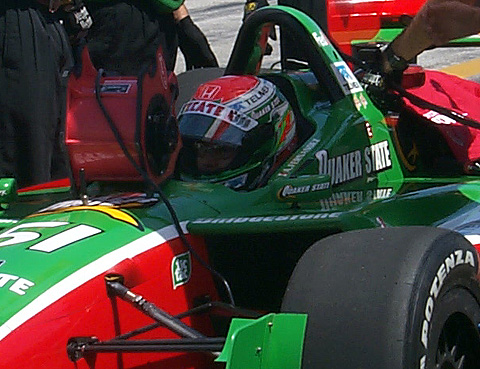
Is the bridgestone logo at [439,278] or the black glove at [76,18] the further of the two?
the black glove at [76,18]

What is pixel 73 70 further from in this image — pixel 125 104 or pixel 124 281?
pixel 124 281

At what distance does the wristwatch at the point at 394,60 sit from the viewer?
13.8 feet

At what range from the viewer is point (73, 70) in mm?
3605

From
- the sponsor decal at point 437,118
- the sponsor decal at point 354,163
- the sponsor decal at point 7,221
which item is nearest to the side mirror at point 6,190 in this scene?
the sponsor decal at point 7,221

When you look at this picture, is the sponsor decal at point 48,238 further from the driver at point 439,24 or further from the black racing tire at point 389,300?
the driver at point 439,24

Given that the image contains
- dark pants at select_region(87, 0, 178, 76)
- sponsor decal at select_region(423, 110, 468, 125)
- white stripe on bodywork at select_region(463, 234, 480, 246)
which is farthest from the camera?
dark pants at select_region(87, 0, 178, 76)

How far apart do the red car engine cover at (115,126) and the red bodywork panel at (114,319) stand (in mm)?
385

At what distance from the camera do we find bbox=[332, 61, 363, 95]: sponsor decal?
4.18 m

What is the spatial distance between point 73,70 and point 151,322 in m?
0.94

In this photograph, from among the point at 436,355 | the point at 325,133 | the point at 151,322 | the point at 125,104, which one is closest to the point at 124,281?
the point at 151,322

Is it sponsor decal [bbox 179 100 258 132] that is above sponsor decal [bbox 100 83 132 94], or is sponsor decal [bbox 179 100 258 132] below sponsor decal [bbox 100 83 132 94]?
below

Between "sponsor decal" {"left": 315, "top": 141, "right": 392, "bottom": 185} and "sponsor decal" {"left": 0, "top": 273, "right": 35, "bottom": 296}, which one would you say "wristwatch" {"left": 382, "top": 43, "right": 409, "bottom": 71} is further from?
"sponsor decal" {"left": 0, "top": 273, "right": 35, "bottom": 296}

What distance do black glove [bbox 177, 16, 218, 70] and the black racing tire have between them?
12.0 feet

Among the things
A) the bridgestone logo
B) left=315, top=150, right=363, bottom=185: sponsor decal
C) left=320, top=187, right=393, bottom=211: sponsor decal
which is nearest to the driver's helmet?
left=315, top=150, right=363, bottom=185: sponsor decal
